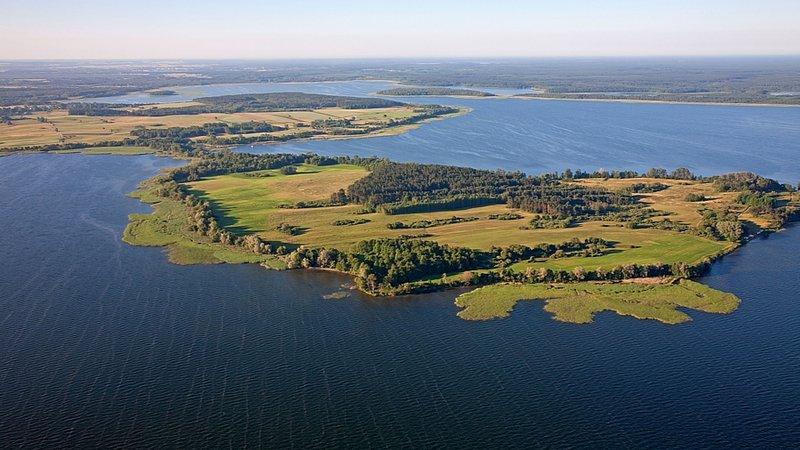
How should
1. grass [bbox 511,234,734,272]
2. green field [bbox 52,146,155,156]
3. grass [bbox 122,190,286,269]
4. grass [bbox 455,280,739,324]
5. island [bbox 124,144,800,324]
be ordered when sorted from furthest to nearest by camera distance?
1. green field [bbox 52,146,155,156]
2. grass [bbox 122,190,286,269]
3. grass [bbox 511,234,734,272]
4. island [bbox 124,144,800,324]
5. grass [bbox 455,280,739,324]

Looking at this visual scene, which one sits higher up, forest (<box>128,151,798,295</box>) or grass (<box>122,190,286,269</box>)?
forest (<box>128,151,798,295</box>)

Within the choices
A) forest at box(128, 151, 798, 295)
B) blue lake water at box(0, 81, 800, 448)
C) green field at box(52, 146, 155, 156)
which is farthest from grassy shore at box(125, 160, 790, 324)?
green field at box(52, 146, 155, 156)

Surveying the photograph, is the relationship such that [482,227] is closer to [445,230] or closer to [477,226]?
[477,226]

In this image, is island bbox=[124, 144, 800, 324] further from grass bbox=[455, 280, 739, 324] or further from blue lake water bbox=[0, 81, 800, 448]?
blue lake water bbox=[0, 81, 800, 448]

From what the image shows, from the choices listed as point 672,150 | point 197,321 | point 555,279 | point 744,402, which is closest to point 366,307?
point 197,321

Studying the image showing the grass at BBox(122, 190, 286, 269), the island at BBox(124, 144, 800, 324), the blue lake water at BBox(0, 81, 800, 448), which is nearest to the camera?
the blue lake water at BBox(0, 81, 800, 448)

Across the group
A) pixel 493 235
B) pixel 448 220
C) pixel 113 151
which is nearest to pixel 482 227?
pixel 493 235

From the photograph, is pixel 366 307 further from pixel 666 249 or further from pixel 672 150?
pixel 672 150
